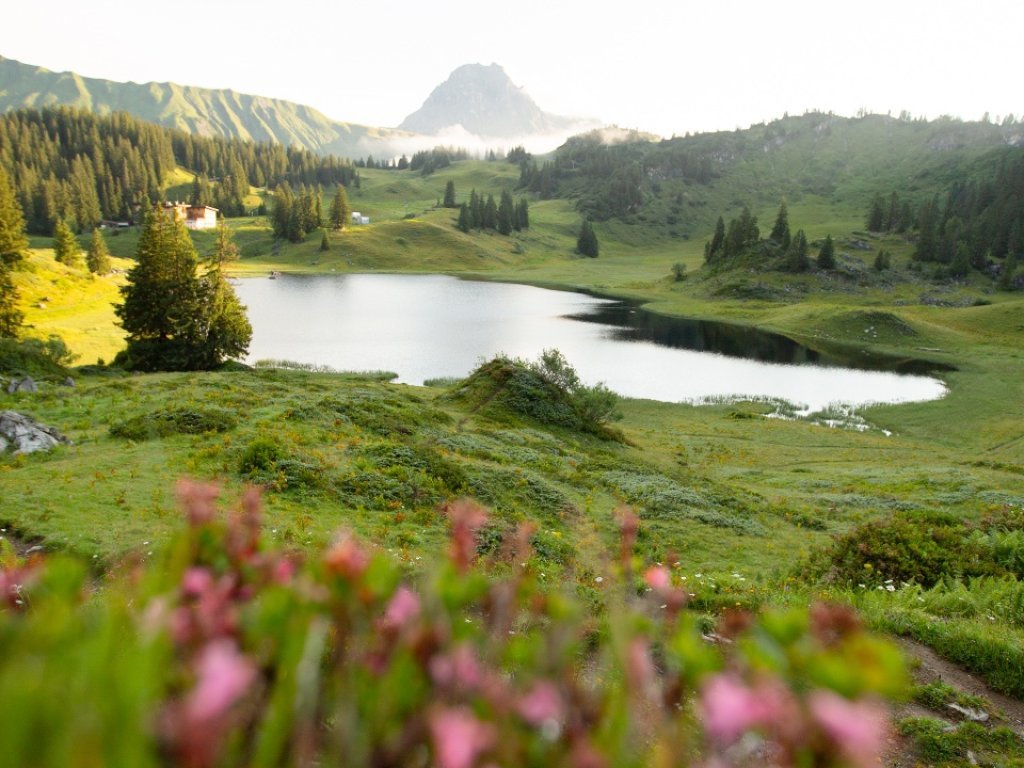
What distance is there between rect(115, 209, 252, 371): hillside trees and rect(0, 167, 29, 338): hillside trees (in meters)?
8.24

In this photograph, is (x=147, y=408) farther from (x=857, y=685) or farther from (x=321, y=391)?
(x=857, y=685)

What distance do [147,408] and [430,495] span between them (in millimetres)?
14099

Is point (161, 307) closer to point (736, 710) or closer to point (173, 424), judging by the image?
point (173, 424)

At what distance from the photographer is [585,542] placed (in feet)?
54.2

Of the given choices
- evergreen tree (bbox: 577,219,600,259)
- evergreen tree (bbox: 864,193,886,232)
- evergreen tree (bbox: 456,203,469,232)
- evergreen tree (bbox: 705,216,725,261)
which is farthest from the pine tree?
evergreen tree (bbox: 864,193,886,232)

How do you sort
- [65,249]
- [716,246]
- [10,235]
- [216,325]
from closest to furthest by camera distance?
[216,325], [10,235], [65,249], [716,246]

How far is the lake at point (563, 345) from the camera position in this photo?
60.3 metres

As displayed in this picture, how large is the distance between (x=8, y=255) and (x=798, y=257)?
122 meters

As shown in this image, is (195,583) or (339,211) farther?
(339,211)

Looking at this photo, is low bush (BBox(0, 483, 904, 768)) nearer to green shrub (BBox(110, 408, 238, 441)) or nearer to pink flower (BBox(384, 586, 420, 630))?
pink flower (BBox(384, 586, 420, 630))

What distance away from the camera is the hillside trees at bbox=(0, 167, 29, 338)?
4625 cm

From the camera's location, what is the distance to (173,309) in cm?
4588

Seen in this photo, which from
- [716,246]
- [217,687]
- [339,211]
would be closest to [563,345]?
[217,687]

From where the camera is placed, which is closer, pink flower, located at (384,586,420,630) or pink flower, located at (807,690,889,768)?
pink flower, located at (807,690,889,768)
